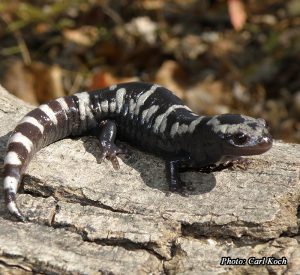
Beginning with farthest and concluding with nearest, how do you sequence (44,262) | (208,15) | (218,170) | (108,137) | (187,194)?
(208,15) → (108,137) → (218,170) → (187,194) → (44,262)

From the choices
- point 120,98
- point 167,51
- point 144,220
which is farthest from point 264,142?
point 167,51

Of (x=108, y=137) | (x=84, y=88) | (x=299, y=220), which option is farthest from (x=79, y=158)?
(x=84, y=88)

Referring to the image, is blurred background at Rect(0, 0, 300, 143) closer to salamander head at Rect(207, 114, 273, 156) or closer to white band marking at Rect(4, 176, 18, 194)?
salamander head at Rect(207, 114, 273, 156)

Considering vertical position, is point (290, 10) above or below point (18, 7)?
above

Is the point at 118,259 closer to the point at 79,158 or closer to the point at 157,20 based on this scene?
the point at 79,158

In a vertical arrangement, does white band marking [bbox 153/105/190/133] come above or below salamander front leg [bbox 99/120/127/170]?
above

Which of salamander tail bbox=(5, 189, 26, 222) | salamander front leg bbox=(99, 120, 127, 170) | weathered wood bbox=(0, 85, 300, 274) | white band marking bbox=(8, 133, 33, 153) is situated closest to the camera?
weathered wood bbox=(0, 85, 300, 274)

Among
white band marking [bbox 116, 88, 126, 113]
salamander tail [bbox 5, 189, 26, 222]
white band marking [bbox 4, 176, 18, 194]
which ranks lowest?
salamander tail [bbox 5, 189, 26, 222]

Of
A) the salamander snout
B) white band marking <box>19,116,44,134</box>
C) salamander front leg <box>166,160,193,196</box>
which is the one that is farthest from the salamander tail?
the salamander snout
